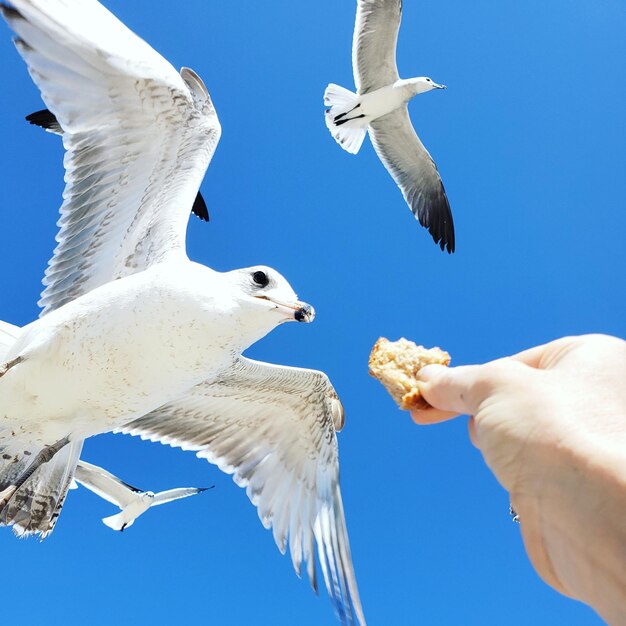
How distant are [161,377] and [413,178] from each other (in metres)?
7.32

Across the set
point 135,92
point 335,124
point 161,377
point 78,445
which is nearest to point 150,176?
point 135,92

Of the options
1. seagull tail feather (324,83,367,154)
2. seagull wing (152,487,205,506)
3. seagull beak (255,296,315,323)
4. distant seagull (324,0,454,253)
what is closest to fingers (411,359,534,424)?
seagull beak (255,296,315,323)

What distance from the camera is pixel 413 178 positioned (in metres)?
9.34

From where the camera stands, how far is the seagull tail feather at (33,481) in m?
3.15

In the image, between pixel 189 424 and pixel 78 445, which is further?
pixel 189 424

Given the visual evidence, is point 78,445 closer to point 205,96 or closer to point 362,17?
point 205,96

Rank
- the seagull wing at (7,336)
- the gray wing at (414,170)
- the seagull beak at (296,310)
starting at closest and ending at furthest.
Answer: the seagull beak at (296,310)
the seagull wing at (7,336)
the gray wing at (414,170)

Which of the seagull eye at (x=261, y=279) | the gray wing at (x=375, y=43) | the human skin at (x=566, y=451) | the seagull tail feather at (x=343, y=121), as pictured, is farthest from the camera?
the seagull tail feather at (x=343, y=121)

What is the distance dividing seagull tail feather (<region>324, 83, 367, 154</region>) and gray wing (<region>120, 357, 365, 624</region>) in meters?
6.01

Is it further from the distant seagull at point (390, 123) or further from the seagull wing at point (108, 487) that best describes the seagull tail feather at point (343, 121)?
the seagull wing at point (108, 487)

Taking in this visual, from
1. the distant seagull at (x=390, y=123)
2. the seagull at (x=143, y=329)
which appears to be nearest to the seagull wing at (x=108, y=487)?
the seagull at (x=143, y=329)

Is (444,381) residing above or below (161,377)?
below

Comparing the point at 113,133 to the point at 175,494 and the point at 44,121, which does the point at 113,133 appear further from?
the point at 175,494

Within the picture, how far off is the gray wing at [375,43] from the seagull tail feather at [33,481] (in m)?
6.60
